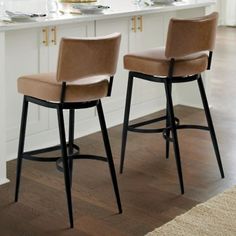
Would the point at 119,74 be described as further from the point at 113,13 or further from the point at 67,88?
the point at 67,88

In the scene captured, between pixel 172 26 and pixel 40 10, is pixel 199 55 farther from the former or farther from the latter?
pixel 40 10

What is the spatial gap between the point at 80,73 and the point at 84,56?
84 millimetres

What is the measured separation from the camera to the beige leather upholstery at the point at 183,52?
11.1 ft

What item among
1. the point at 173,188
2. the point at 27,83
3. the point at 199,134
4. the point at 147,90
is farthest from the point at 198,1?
the point at 27,83

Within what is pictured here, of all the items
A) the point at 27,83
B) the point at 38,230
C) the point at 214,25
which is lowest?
the point at 38,230

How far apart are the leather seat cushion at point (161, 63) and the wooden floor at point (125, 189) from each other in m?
0.65

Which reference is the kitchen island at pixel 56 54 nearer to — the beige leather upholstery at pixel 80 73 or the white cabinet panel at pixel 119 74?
the white cabinet panel at pixel 119 74

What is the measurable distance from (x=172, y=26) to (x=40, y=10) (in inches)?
49.5

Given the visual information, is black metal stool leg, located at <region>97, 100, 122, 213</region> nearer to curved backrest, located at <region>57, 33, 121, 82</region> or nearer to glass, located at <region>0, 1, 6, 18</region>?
curved backrest, located at <region>57, 33, 121, 82</region>

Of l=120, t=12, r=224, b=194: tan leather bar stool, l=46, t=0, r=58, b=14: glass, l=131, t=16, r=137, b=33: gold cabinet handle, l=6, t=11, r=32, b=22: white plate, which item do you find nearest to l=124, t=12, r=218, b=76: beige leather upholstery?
l=120, t=12, r=224, b=194: tan leather bar stool

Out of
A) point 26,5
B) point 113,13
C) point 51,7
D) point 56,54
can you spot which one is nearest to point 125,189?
point 56,54

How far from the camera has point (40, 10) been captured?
Result: 424 cm

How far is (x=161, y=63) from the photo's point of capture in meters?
3.49

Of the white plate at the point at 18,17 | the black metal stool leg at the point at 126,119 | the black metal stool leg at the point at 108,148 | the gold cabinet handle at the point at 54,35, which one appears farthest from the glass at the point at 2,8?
the black metal stool leg at the point at 108,148
